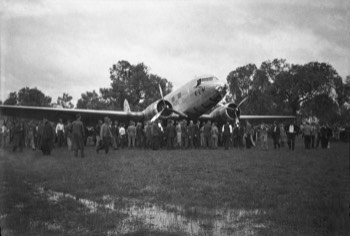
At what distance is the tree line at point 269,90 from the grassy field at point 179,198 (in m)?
2.73

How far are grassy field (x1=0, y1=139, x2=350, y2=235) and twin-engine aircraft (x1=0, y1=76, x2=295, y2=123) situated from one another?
36.9 ft

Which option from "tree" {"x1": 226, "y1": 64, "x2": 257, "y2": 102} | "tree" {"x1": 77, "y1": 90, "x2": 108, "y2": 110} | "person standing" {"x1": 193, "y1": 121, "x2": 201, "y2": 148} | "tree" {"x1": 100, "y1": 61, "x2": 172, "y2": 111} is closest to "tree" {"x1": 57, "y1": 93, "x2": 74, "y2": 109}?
"tree" {"x1": 77, "y1": 90, "x2": 108, "y2": 110}

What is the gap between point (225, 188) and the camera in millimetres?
6949

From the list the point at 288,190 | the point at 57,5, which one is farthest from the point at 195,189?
the point at 57,5

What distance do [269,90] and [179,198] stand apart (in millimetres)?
36523

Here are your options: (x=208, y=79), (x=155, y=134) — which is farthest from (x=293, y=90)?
(x=155, y=134)

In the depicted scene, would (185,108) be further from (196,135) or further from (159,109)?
(196,135)

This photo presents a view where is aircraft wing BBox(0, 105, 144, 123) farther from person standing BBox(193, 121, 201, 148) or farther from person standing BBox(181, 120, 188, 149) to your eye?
person standing BBox(193, 121, 201, 148)

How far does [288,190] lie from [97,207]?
12.6ft

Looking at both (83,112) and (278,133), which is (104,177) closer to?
(278,133)

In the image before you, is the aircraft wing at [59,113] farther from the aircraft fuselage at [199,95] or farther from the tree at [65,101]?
the tree at [65,101]

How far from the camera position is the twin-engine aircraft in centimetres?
2088

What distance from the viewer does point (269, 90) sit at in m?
40.3

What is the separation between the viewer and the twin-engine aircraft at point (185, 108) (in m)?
20.9
